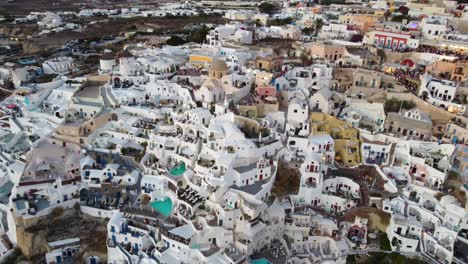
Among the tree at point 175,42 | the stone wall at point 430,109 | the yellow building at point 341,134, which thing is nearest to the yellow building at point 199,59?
the tree at point 175,42

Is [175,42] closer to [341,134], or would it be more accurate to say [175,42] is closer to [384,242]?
[341,134]

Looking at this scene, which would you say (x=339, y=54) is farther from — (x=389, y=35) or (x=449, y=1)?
(x=449, y=1)

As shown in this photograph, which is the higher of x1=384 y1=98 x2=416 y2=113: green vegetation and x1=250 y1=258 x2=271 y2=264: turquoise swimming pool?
x1=384 y1=98 x2=416 y2=113: green vegetation

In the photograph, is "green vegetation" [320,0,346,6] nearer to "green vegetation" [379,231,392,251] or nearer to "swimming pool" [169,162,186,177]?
"swimming pool" [169,162,186,177]

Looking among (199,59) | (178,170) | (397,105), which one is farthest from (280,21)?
(178,170)

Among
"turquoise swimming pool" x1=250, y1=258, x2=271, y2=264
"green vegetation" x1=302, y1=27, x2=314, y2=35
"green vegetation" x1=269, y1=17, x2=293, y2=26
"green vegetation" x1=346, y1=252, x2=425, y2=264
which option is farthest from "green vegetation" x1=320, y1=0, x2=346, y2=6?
"turquoise swimming pool" x1=250, y1=258, x2=271, y2=264

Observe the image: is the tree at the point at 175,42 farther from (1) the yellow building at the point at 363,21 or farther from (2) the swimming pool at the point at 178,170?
(2) the swimming pool at the point at 178,170
